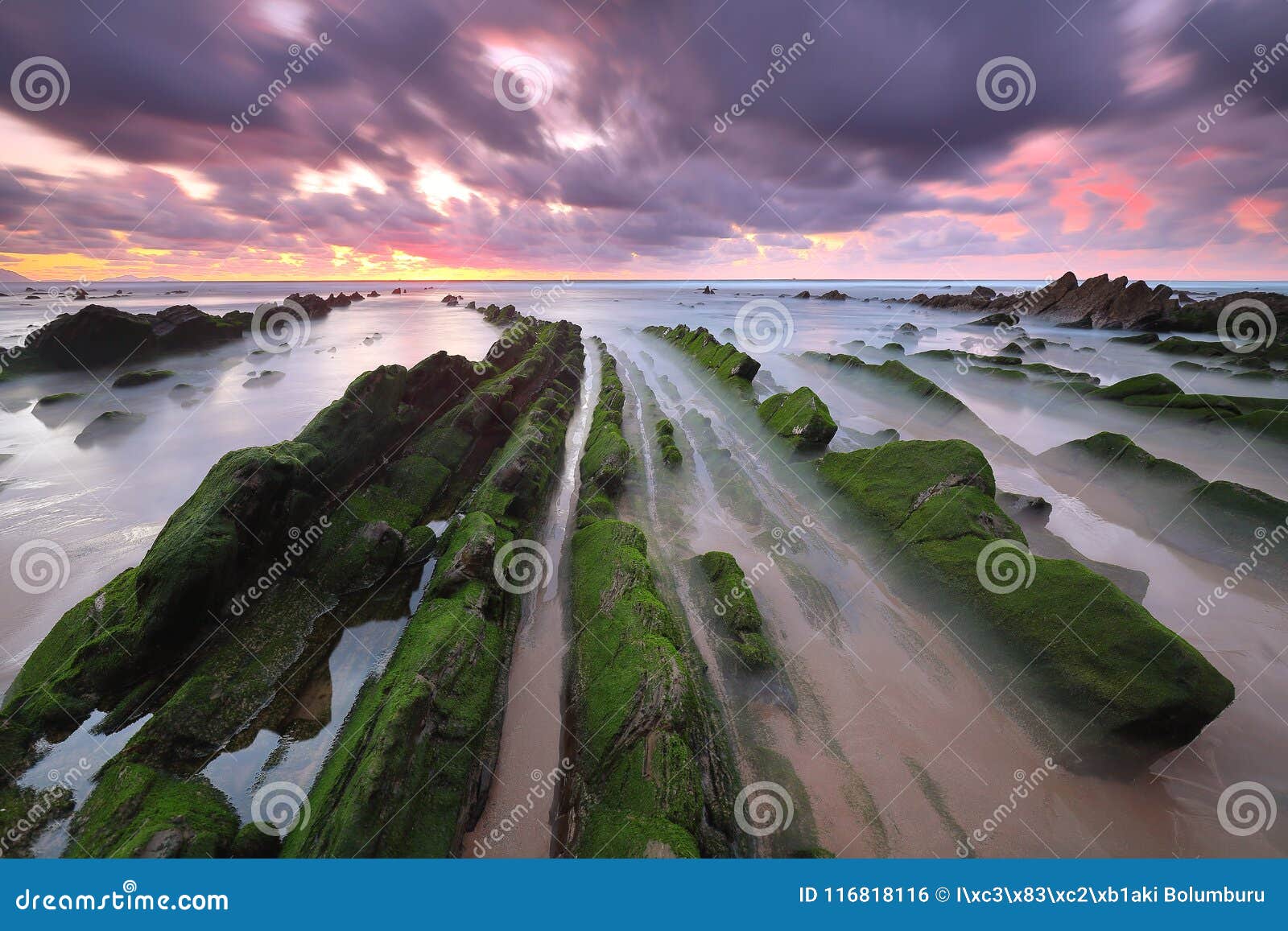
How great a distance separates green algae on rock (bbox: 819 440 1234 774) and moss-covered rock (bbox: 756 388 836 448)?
499cm

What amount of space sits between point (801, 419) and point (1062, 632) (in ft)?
34.6

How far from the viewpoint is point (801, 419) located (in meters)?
17.3

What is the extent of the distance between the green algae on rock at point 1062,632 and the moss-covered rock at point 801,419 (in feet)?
16.4

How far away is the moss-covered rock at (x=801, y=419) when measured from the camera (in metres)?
16.9

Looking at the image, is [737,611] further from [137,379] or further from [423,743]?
[137,379]

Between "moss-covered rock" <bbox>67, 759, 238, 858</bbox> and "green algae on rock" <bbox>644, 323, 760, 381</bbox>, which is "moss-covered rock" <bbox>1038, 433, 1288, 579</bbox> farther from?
"moss-covered rock" <bbox>67, 759, 238, 858</bbox>

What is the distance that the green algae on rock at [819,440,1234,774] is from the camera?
6570mm

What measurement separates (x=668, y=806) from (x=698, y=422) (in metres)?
16.4

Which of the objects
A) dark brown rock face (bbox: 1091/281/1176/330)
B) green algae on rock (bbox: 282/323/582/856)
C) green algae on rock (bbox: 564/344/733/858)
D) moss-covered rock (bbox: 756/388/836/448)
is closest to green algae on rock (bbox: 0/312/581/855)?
green algae on rock (bbox: 282/323/582/856)

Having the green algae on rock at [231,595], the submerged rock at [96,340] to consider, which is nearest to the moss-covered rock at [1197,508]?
the green algae on rock at [231,595]

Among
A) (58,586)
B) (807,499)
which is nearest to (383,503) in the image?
(58,586)

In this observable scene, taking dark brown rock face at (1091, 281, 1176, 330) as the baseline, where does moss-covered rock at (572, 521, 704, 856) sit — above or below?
below

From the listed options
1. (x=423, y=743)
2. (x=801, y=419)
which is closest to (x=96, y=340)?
(x=423, y=743)

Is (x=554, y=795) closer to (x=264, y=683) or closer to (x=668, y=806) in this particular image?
(x=668, y=806)
